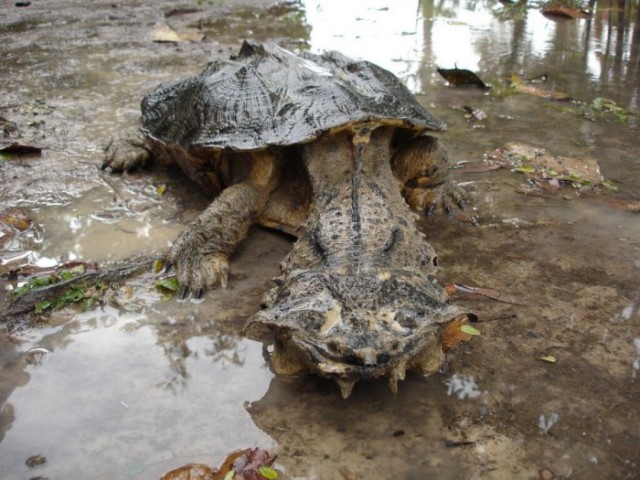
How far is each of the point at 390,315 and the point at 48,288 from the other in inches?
64.7

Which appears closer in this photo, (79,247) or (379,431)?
(379,431)

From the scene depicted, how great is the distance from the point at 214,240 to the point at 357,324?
1.39 m

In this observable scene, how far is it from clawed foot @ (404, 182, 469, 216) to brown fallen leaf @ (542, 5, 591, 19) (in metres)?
6.63

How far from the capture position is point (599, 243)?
326 centimetres

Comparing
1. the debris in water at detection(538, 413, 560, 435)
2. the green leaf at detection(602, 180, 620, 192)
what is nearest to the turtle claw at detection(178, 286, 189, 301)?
the debris in water at detection(538, 413, 560, 435)

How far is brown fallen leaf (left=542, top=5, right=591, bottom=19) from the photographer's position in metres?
8.92

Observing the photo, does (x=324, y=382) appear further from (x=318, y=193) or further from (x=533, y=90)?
(x=533, y=90)

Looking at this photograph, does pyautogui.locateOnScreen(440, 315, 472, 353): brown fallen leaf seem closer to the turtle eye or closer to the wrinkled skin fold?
the wrinkled skin fold

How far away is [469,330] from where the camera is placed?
2.56 metres

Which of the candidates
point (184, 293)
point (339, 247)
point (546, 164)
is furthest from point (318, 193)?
point (546, 164)

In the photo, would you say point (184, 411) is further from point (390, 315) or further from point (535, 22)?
point (535, 22)

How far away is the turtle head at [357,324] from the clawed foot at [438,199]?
1.48m

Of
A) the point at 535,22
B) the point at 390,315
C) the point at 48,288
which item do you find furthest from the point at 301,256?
the point at 535,22

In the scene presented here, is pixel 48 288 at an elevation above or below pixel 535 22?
below
